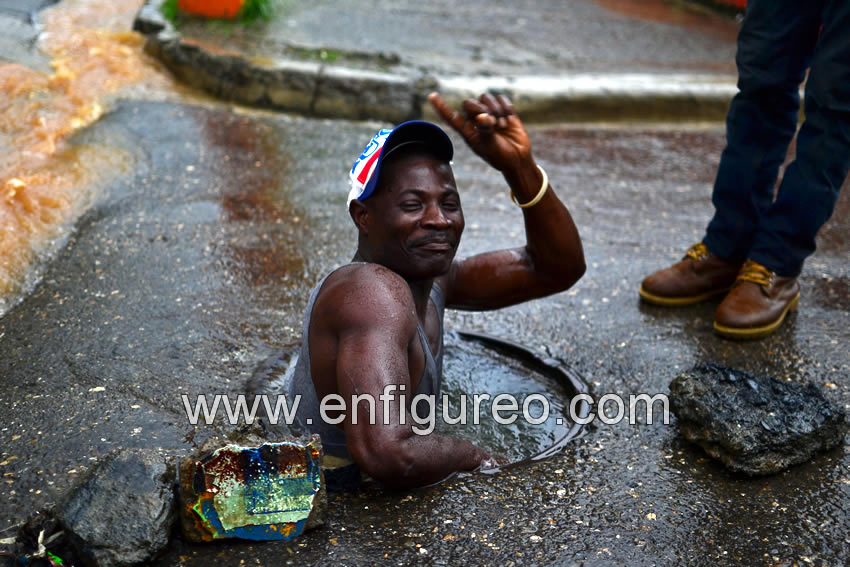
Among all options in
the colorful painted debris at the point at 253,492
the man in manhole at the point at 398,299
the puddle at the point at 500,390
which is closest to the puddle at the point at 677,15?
the puddle at the point at 500,390

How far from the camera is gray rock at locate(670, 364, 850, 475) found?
2541 mm

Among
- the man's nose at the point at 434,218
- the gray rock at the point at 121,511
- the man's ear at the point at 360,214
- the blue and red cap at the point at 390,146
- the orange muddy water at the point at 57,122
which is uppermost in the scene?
the blue and red cap at the point at 390,146

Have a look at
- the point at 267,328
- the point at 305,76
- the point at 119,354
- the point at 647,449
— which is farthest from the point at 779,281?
the point at 305,76

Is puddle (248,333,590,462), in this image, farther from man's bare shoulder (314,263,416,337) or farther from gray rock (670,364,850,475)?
man's bare shoulder (314,263,416,337)

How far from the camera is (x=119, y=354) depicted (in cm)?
304

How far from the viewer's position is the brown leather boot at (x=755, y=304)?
11.1 ft

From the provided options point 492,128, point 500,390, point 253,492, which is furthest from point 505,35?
point 253,492

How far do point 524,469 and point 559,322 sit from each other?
1.06 m

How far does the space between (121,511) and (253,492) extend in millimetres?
299

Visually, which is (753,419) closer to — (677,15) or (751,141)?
(751,141)

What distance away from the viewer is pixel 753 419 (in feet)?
8.47

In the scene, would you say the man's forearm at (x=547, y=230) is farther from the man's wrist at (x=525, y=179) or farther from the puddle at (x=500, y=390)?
the puddle at (x=500, y=390)

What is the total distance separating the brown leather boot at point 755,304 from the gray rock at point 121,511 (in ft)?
7.09

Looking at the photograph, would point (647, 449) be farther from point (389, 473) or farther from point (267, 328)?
point (267, 328)
